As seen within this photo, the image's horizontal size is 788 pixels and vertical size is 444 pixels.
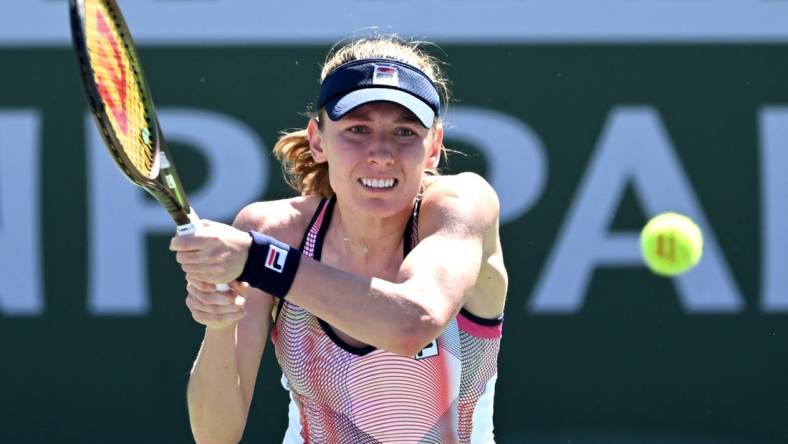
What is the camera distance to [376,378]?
2816 mm

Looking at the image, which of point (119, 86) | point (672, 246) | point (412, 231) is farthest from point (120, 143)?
point (672, 246)

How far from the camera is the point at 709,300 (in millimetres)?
4816

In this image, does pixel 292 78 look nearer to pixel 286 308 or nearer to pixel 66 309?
pixel 66 309

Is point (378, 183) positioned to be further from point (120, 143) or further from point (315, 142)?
point (120, 143)

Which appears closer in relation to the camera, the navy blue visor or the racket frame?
the racket frame

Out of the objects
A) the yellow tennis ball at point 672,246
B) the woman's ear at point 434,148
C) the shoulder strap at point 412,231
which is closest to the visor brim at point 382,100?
the woman's ear at point 434,148

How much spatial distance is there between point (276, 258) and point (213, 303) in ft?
0.62

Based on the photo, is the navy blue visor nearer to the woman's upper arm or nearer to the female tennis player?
the female tennis player

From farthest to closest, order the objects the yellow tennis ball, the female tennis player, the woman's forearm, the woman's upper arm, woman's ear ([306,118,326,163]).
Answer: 1. the yellow tennis ball
2. woman's ear ([306,118,326,163])
3. the woman's forearm
4. the female tennis player
5. the woman's upper arm

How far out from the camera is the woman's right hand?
243 cm

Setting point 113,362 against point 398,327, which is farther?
point 113,362

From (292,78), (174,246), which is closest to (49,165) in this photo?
(292,78)

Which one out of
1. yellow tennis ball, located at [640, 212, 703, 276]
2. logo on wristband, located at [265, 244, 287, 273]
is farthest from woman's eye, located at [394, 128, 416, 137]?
yellow tennis ball, located at [640, 212, 703, 276]

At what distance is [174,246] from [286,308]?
21.5 inches
